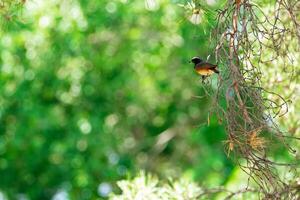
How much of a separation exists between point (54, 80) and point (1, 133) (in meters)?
0.58

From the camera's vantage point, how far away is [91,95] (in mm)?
8539

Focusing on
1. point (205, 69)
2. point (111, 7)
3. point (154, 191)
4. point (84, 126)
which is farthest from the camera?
point (84, 126)

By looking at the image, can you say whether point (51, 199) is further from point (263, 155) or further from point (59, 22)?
point (263, 155)

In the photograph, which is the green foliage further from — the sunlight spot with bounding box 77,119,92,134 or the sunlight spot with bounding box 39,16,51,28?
the sunlight spot with bounding box 77,119,92,134

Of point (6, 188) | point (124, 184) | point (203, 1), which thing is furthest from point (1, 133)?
point (203, 1)

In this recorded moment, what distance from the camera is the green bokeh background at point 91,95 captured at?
26.1 feet

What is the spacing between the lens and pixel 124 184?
13.7ft

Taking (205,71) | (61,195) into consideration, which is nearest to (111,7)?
(61,195)

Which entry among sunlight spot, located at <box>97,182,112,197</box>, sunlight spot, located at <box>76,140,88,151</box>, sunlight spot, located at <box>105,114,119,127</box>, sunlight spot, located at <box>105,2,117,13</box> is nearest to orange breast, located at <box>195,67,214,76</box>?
sunlight spot, located at <box>105,2,117,13</box>

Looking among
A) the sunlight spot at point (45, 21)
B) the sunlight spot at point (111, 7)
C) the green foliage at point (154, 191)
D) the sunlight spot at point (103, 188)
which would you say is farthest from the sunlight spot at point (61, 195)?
the green foliage at point (154, 191)

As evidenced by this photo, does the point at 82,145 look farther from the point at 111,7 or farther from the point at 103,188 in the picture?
the point at 111,7

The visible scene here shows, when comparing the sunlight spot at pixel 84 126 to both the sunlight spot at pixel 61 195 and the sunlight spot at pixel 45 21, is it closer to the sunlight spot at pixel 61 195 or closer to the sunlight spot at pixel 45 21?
the sunlight spot at pixel 61 195

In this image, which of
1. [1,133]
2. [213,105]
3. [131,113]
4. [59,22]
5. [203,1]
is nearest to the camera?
[213,105]

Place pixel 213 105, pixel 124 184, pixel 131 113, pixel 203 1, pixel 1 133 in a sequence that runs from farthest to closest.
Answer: pixel 131 113 → pixel 1 133 → pixel 124 184 → pixel 203 1 → pixel 213 105
